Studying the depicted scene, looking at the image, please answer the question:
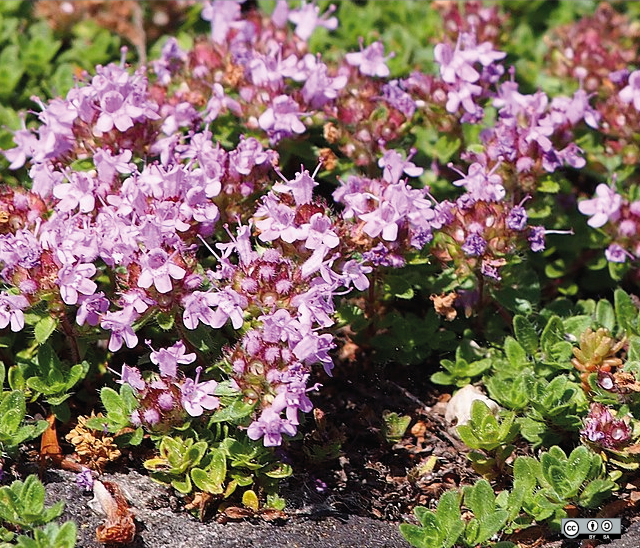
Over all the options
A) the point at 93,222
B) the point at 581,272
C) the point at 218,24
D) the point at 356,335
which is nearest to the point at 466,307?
the point at 356,335

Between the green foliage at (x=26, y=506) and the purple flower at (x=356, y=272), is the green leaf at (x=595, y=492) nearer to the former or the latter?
the purple flower at (x=356, y=272)

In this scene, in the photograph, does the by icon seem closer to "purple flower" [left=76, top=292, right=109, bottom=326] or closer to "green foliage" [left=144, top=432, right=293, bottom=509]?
"green foliage" [left=144, top=432, right=293, bottom=509]

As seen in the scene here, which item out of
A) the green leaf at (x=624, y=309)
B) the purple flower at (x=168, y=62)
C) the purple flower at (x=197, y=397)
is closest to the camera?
the purple flower at (x=197, y=397)

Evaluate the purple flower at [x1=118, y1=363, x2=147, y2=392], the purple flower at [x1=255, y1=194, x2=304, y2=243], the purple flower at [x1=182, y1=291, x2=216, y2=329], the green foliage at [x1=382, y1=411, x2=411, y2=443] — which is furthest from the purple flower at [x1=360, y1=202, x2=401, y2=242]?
the purple flower at [x1=118, y1=363, x2=147, y2=392]

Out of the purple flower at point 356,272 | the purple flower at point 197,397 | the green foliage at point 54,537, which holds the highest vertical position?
the purple flower at point 356,272

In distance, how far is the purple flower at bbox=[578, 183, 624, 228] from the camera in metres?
3.92

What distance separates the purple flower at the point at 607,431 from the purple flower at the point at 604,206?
1.00 meters

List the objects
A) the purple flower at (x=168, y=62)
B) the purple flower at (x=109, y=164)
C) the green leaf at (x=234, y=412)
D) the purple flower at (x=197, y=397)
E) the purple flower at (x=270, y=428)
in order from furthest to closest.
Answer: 1. the purple flower at (x=168, y=62)
2. the purple flower at (x=109, y=164)
3. the purple flower at (x=197, y=397)
4. the green leaf at (x=234, y=412)
5. the purple flower at (x=270, y=428)

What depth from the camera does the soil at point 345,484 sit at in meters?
3.12

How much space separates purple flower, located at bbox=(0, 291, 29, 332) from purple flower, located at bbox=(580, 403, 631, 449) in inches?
83.5

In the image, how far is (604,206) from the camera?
3.94 metres

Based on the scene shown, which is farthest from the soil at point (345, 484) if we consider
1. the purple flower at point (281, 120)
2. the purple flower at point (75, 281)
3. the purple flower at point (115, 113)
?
the purple flower at point (115, 113)

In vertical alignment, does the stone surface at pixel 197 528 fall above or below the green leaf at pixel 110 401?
below

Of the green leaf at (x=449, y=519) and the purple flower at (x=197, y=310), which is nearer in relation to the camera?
A: the green leaf at (x=449, y=519)
